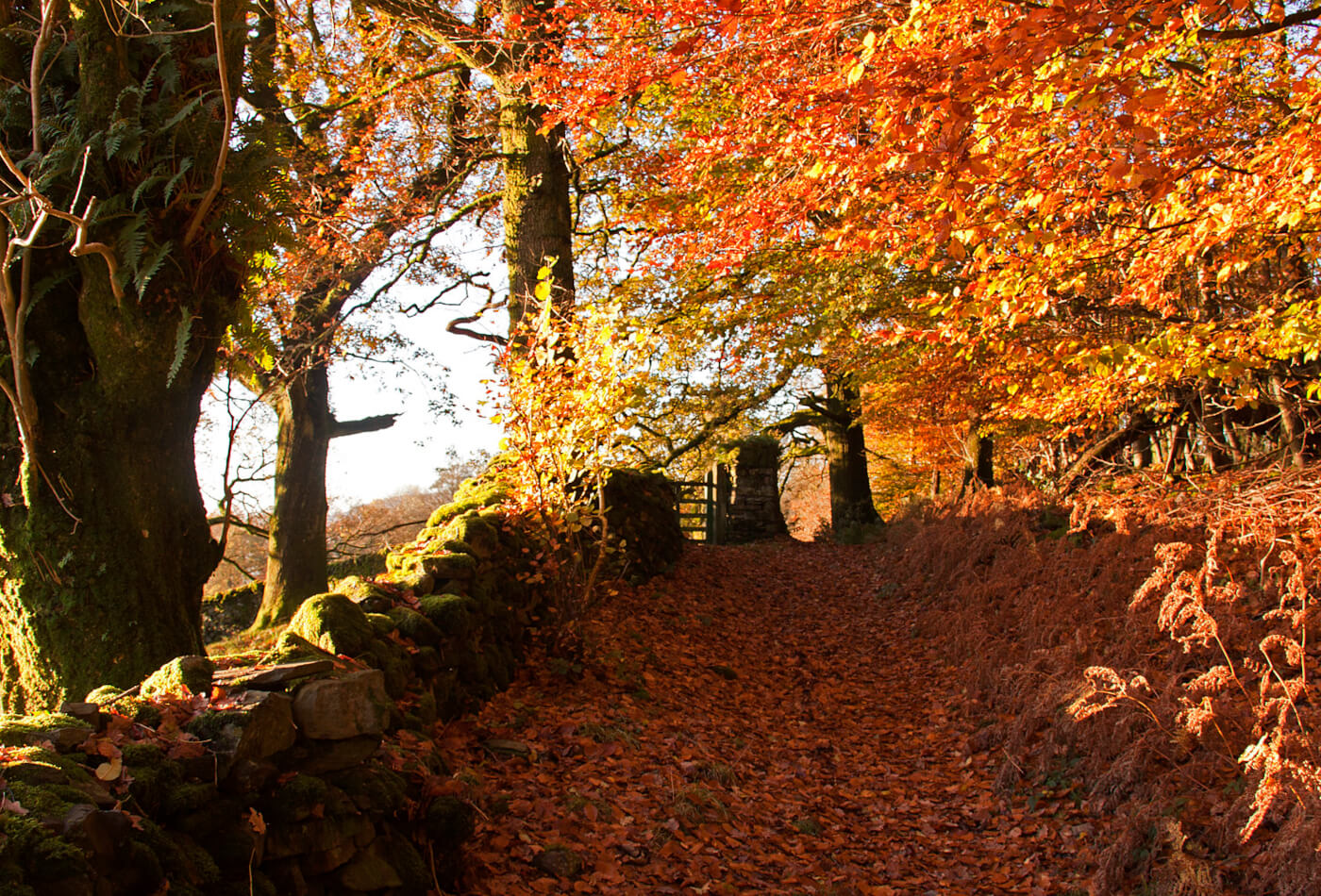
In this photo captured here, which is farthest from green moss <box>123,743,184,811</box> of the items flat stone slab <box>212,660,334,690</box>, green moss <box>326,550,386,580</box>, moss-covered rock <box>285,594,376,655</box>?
green moss <box>326,550,386,580</box>

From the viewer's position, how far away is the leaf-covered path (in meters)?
3.85

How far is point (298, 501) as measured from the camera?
11.0 m

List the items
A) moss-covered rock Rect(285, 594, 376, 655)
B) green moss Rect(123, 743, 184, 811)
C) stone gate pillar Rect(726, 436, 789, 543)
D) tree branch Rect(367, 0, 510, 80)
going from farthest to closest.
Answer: stone gate pillar Rect(726, 436, 789, 543) < tree branch Rect(367, 0, 510, 80) < moss-covered rock Rect(285, 594, 376, 655) < green moss Rect(123, 743, 184, 811)

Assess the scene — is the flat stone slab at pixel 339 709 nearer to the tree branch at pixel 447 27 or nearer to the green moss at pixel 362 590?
the green moss at pixel 362 590

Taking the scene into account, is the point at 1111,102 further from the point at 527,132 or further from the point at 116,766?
the point at 116,766

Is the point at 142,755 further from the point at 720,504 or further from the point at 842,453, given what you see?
the point at 842,453

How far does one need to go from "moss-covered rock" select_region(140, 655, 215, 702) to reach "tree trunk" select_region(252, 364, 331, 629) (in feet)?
27.0

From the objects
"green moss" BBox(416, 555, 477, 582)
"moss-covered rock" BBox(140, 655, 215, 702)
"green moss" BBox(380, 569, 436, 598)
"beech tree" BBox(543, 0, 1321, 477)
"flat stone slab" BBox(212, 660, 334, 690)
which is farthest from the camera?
"green moss" BBox(416, 555, 477, 582)

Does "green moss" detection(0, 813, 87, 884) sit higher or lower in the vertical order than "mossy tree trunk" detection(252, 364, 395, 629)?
lower

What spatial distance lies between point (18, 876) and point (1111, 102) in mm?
8418

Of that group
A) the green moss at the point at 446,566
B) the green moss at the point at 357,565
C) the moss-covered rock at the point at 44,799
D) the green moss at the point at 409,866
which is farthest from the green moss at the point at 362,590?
the green moss at the point at 357,565

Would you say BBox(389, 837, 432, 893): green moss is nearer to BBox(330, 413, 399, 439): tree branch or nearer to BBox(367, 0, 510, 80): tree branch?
BBox(367, 0, 510, 80): tree branch

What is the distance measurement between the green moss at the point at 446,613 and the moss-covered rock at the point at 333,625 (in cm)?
65

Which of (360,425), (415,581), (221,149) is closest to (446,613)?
(415,581)
